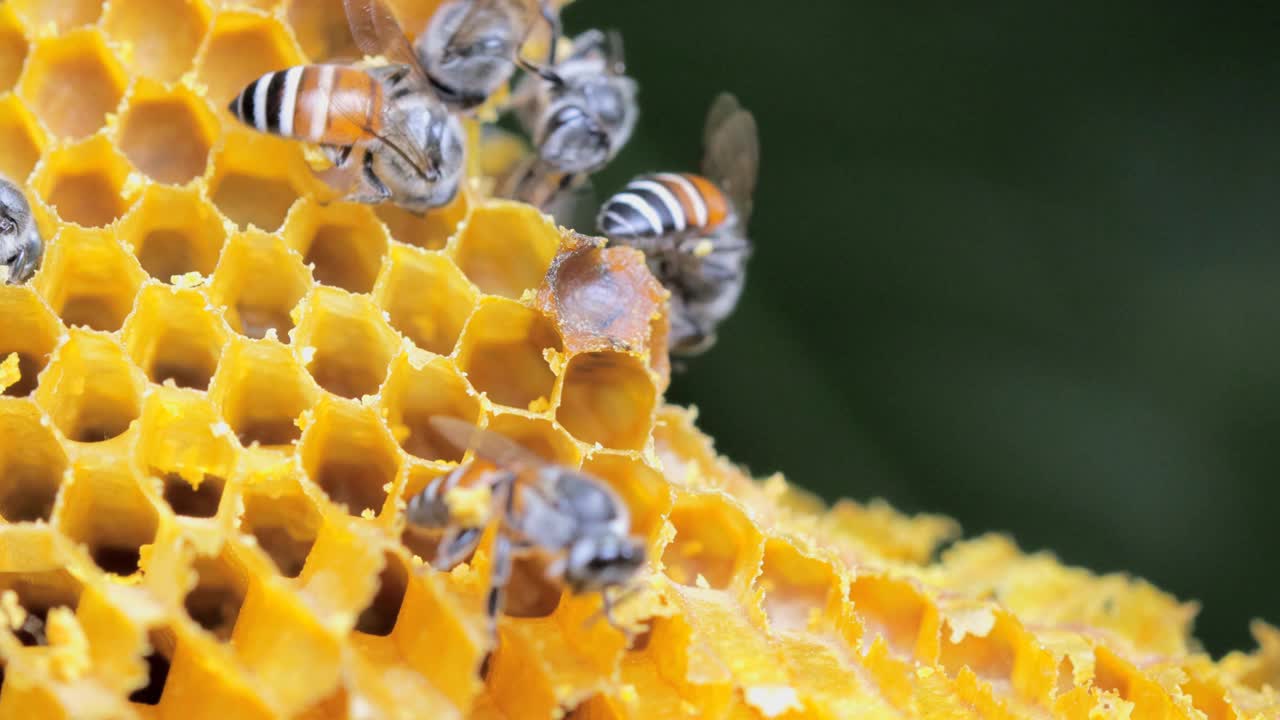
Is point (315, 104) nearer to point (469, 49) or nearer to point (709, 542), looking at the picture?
point (469, 49)

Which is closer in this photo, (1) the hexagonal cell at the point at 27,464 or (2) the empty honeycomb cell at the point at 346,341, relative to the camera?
(1) the hexagonal cell at the point at 27,464

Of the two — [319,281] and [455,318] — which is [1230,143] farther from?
[319,281]

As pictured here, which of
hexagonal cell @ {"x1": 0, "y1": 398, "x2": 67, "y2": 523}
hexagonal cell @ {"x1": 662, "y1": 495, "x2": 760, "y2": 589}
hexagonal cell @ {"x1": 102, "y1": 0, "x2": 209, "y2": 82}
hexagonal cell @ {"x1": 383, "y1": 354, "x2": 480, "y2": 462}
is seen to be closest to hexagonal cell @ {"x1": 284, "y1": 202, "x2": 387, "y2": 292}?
hexagonal cell @ {"x1": 383, "y1": 354, "x2": 480, "y2": 462}

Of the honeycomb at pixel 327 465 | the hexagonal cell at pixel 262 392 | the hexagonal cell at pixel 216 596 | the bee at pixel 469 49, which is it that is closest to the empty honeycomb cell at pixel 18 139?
the honeycomb at pixel 327 465

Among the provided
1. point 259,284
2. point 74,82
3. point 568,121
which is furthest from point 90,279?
point 568,121

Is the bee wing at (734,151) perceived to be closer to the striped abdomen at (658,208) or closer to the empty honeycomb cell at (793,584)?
the striped abdomen at (658,208)

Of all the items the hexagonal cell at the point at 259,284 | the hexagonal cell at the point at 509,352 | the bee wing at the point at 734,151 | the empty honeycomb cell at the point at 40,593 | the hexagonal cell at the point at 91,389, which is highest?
the bee wing at the point at 734,151
